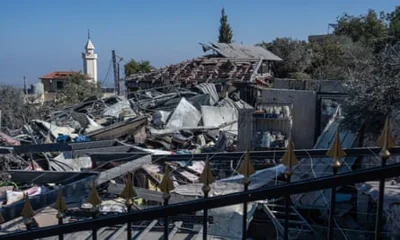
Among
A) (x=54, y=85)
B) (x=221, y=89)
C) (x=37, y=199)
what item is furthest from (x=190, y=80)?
(x=54, y=85)

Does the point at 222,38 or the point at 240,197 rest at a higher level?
the point at 222,38

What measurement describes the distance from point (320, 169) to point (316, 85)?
8814 mm

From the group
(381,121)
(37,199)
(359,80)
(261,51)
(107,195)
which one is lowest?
(107,195)

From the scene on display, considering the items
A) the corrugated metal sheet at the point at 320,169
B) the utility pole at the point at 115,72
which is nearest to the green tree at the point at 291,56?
the utility pole at the point at 115,72

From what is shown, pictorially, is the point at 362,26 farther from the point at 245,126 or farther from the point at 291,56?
the point at 245,126

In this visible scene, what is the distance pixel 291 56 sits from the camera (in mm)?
29969

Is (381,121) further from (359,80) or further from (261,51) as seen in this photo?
(261,51)

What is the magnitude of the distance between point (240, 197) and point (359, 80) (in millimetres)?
7370

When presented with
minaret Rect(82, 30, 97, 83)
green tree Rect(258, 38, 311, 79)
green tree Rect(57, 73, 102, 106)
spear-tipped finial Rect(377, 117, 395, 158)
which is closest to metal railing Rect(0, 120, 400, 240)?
spear-tipped finial Rect(377, 117, 395, 158)

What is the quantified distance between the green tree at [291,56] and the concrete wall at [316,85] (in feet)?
28.0

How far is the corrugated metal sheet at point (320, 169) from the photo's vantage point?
257 inches

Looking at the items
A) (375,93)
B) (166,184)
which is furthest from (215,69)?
(166,184)

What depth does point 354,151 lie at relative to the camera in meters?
2.34

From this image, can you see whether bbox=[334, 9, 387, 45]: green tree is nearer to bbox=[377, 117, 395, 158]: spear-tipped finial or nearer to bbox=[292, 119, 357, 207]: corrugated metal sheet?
bbox=[292, 119, 357, 207]: corrugated metal sheet
